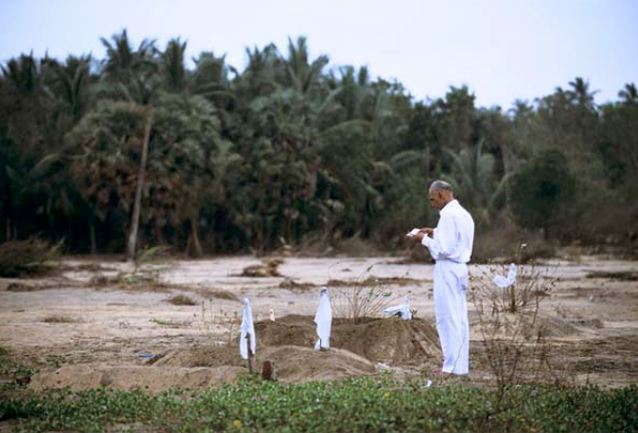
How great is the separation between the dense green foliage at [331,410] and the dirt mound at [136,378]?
56cm

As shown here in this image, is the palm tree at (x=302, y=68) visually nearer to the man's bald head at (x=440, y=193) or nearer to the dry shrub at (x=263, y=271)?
the dry shrub at (x=263, y=271)

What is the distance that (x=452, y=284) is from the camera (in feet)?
35.1

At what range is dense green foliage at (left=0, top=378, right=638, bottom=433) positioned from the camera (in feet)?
25.7

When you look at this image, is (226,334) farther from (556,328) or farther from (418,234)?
(556,328)

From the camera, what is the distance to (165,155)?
43562 millimetres

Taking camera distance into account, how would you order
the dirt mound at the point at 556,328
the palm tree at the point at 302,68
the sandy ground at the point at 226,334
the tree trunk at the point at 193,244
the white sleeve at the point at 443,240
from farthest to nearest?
1. the palm tree at the point at 302,68
2. the tree trunk at the point at 193,244
3. the dirt mound at the point at 556,328
4. the white sleeve at the point at 443,240
5. the sandy ground at the point at 226,334

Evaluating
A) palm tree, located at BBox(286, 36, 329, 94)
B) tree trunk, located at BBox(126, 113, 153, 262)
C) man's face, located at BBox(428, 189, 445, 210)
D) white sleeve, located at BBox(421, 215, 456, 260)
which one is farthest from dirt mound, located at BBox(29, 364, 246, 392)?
palm tree, located at BBox(286, 36, 329, 94)

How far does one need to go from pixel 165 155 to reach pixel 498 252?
47.9 ft

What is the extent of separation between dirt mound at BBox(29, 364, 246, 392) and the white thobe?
202 centimetres

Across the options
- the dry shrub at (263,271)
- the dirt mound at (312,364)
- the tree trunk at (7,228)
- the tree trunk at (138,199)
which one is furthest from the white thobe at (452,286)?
the tree trunk at (7,228)

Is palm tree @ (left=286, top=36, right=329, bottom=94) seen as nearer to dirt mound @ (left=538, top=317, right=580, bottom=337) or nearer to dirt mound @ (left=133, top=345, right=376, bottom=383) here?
dirt mound @ (left=538, top=317, right=580, bottom=337)

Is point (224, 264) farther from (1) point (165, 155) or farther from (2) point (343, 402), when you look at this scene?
(2) point (343, 402)

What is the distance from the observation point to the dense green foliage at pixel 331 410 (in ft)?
25.7

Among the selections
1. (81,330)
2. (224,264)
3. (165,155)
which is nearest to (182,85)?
(165,155)
